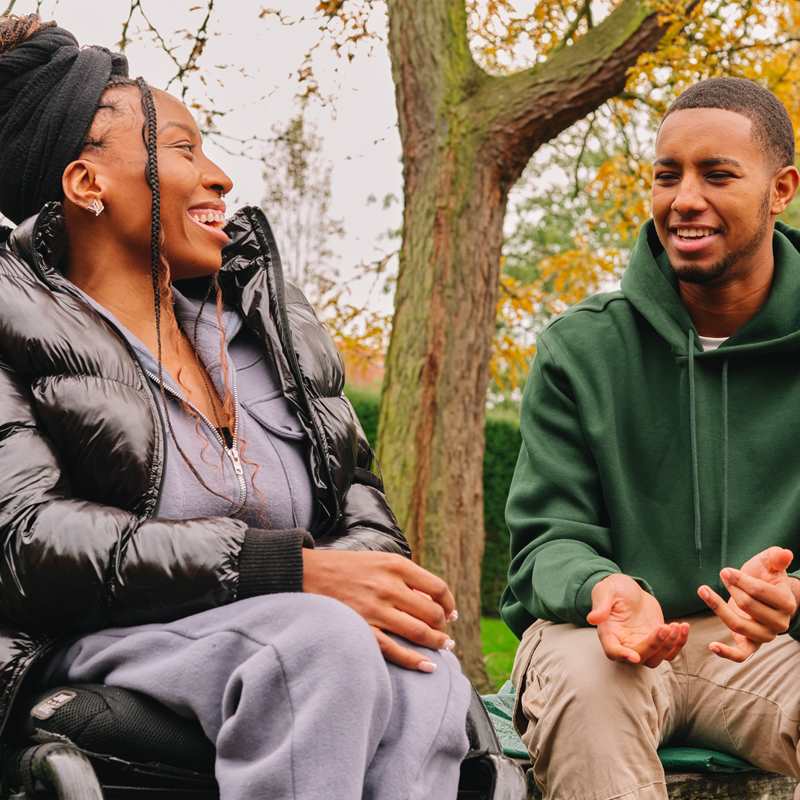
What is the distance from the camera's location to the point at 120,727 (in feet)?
7.09

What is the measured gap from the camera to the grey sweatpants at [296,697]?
2.01 meters

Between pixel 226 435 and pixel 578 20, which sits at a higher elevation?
pixel 578 20

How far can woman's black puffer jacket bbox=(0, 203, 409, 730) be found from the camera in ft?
7.39

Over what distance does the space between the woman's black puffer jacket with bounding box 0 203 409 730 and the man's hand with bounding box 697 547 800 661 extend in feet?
2.31

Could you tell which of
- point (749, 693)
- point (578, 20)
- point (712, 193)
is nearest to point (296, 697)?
point (749, 693)

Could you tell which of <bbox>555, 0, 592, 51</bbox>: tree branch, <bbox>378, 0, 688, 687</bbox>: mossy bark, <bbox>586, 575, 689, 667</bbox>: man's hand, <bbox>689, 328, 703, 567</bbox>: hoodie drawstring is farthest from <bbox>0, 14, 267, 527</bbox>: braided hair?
<bbox>555, 0, 592, 51</bbox>: tree branch

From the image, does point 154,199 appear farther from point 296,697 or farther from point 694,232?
point 694,232

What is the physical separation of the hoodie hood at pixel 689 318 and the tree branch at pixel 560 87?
11.0 ft

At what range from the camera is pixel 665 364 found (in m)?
3.21

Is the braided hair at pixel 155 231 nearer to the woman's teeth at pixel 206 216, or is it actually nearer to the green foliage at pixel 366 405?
the woman's teeth at pixel 206 216

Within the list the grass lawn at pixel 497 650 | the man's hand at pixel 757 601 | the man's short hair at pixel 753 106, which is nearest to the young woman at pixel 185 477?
the man's hand at pixel 757 601

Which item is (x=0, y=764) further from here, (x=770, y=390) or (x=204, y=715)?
(x=770, y=390)

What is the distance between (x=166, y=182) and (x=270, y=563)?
905 millimetres

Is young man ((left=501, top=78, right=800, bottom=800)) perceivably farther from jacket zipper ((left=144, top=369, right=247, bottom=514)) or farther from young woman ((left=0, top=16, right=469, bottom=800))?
jacket zipper ((left=144, top=369, right=247, bottom=514))
